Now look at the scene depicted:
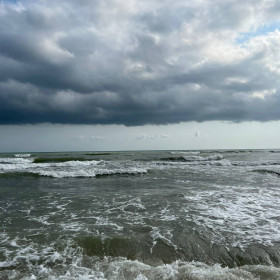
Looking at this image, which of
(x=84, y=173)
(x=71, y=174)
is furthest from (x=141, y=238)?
(x=71, y=174)

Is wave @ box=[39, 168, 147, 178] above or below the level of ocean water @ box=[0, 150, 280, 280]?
below

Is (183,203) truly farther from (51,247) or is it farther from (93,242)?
(51,247)

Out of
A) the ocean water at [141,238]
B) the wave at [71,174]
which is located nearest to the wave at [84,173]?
the wave at [71,174]

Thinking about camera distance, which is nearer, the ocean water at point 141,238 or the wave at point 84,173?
the ocean water at point 141,238

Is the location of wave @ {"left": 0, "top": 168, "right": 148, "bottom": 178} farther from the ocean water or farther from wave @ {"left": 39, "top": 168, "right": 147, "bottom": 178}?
the ocean water

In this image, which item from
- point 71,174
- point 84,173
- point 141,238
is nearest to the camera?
point 141,238

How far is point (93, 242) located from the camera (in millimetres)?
5512

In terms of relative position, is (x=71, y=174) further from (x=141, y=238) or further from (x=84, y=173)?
(x=141, y=238)

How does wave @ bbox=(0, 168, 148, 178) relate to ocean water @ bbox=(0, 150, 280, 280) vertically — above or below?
below

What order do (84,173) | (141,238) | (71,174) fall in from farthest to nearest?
(84,173) → (71,174) → (141,238)

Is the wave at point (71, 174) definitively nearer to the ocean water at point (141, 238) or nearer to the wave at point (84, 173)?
the wave at point (84, 173)

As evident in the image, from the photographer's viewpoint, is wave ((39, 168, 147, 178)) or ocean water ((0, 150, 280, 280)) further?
wave ((39, 168, 147, 178))

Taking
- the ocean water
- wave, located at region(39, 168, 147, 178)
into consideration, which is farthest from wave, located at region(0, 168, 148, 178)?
the ocean water

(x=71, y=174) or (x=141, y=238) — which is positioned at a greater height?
(x=141, y=238)
